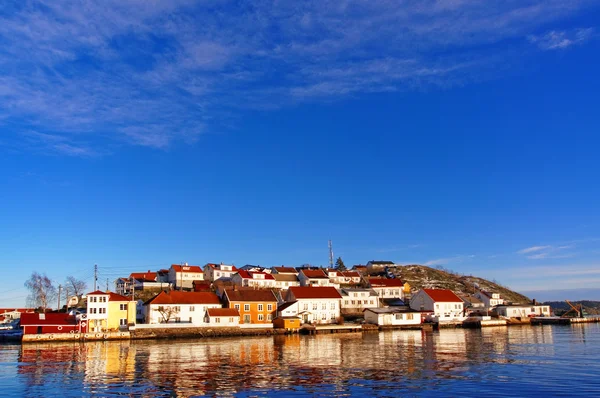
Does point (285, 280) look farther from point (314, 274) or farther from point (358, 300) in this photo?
point (358, 300)

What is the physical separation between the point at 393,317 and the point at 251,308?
80.9ft

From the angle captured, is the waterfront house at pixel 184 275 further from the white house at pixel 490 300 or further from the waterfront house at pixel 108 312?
the white house at pixel 490 300

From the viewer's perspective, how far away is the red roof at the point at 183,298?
80500 mm

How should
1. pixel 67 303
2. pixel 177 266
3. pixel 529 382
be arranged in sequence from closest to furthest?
pixel 529 382, pixel 67 303, pixel 177 266

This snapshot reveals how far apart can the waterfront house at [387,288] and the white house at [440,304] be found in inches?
741

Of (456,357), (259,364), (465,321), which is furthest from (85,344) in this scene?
(465,321)

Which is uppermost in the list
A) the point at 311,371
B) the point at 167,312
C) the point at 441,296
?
the point at 441,296

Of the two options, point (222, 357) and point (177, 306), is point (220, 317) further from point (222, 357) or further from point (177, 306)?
point (222, 357)

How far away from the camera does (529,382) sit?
30.2 meters

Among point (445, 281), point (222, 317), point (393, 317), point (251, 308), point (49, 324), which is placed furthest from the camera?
point (445, 281)

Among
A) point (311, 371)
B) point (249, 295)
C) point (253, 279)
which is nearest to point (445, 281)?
point (253, 279)

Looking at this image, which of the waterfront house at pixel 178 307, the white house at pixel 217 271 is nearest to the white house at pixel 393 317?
the waterfront house at pixel 178 307

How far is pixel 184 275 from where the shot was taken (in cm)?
11794

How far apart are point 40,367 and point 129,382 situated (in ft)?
42.5
